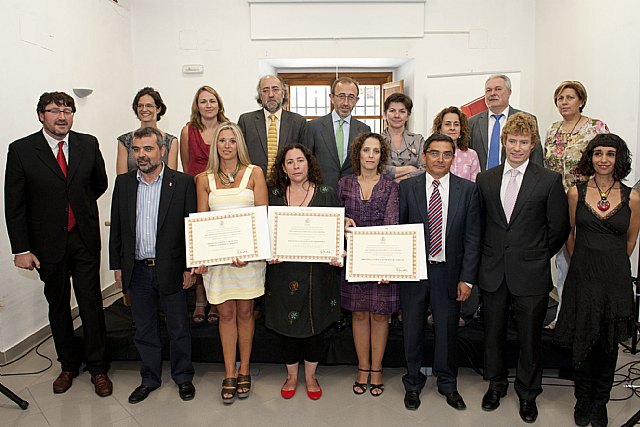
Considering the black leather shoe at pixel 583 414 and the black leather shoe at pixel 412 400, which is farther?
the black leather shoe at pixel 412 400

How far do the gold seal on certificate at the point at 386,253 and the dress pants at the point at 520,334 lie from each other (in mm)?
482

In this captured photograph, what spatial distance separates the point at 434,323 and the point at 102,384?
2171 millimetres

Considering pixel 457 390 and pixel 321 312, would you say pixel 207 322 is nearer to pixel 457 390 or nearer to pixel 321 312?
pixel 321 312

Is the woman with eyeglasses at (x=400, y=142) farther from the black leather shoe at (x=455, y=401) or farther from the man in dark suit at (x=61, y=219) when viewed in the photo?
the man in dark suit at (x=61, y=219)

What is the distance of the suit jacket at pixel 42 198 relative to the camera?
3195mm

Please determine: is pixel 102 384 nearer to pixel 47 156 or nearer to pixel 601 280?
pixel 47 156

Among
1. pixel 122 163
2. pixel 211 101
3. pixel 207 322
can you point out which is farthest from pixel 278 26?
pixel 207 322

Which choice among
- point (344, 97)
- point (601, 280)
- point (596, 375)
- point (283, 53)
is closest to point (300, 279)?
point (344, 97)

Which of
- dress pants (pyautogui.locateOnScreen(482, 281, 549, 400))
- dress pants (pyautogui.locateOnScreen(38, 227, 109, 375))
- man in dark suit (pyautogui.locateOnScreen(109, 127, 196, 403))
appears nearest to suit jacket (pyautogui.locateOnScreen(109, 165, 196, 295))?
man in dark suit (pyautogui.locateOnScreen(109, 127, 196, 403))

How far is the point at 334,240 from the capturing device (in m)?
2.95

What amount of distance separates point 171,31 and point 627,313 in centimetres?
566

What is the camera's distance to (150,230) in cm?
312

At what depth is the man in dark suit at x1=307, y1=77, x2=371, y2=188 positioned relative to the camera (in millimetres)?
3734

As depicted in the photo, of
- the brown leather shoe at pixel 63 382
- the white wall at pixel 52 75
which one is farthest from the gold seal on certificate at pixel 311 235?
the white wall at pixel 52 75
